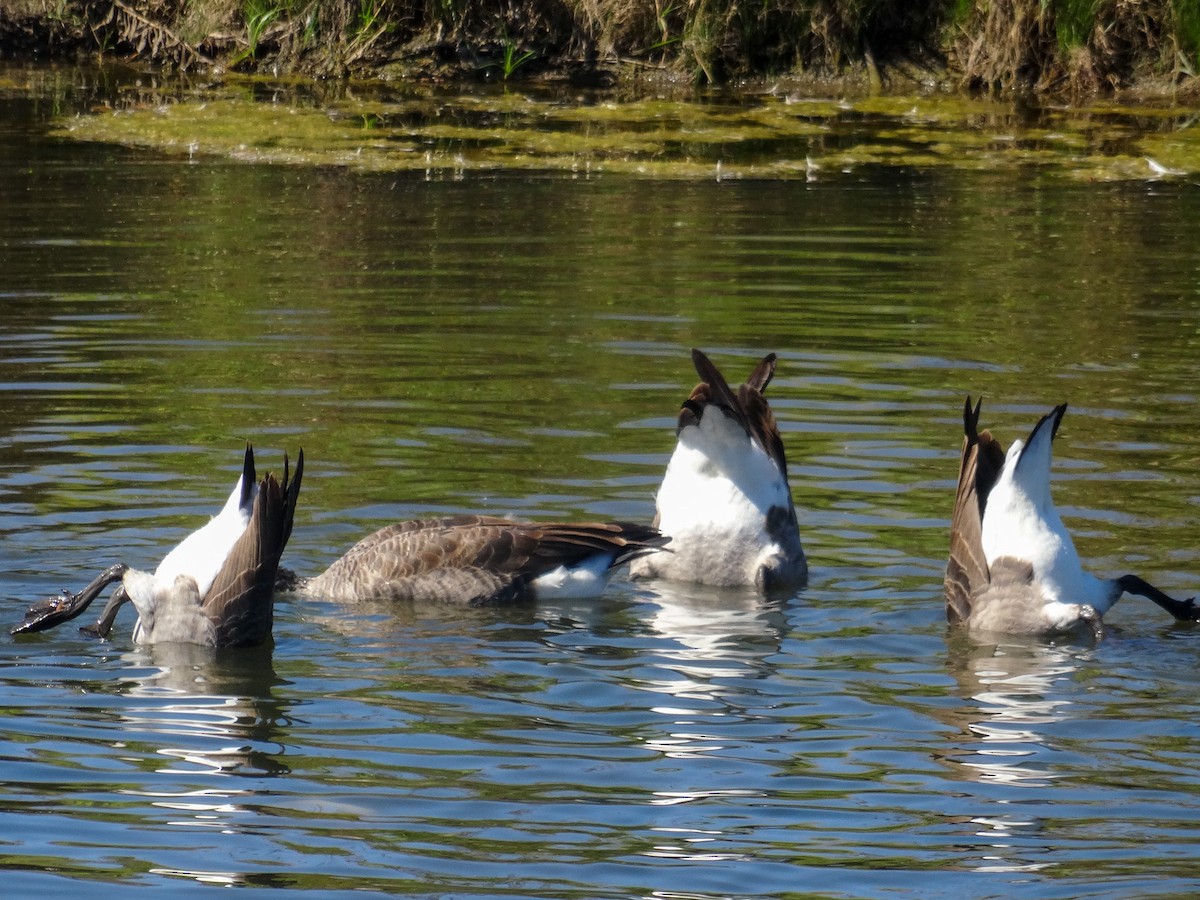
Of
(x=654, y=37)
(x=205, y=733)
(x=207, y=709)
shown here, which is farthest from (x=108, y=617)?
(x=654, y=37)

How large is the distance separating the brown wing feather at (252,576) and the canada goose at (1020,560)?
244 cm

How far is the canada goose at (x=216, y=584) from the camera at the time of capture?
21.9 feet

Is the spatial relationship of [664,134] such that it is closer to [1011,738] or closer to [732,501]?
[732,501]

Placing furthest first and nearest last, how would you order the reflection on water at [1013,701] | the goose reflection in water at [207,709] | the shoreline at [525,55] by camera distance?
the shoreline at [525,55] → the goose reflection in water at [207,709] → the reflection on water at [1013,701]

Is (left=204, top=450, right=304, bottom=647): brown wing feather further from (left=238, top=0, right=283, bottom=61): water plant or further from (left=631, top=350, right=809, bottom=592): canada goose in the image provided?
(left=238, top=0, right=283, bottom=61): water plant

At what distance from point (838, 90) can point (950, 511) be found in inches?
525

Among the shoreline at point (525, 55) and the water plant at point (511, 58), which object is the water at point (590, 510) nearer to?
the shoreline at point (525, 55)

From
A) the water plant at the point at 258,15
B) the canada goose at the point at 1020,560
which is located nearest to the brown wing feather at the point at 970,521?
the canada goose at the point at 1020,560

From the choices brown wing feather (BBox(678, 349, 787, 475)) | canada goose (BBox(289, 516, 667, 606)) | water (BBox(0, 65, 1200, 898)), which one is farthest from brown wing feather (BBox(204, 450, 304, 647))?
brown wing feather (BBox(678, 349, 787, 475))

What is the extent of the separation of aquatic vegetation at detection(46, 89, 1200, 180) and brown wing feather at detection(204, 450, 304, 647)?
10.4 m

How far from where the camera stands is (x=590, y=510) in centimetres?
834

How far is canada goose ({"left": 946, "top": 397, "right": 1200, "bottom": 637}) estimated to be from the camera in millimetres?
6637

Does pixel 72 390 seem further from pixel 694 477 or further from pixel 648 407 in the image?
pixel 694 477

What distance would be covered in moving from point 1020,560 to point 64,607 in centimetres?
342
